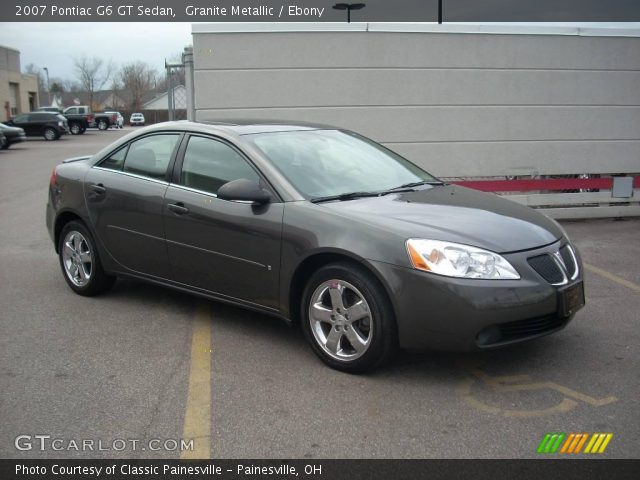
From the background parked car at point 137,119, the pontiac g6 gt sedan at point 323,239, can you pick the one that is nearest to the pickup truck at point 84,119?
the background parked car at point 137,119

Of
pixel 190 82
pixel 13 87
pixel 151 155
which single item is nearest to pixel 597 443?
pixel 151 155

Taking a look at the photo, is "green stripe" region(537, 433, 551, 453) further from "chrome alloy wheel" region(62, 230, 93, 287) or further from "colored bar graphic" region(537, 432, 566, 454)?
"chrome alloy wheel" region(62, 230, 93, 287)

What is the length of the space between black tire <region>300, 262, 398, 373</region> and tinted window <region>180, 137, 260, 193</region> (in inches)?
36.0

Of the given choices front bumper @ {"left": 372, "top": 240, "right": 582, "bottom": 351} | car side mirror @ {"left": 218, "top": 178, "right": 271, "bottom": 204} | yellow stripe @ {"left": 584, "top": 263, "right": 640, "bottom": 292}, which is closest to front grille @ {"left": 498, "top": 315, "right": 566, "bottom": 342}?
front bumper @ {"left": 372, "top": 240, "right": 582, "bottom": 351}

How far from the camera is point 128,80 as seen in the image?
304 feet

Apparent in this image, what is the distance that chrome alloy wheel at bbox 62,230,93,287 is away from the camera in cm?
570

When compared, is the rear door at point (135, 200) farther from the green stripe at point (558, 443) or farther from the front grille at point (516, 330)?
the green stripe at point (558, 443)

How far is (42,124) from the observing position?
37.0 m

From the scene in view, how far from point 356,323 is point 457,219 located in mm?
875

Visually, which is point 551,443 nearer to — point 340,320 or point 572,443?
point 572,443

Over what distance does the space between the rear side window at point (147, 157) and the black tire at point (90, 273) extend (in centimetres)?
59
